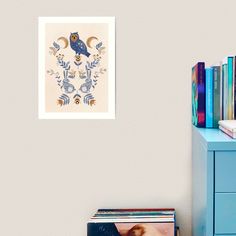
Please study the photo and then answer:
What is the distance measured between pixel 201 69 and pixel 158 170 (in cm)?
48

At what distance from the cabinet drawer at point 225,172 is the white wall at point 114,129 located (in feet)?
1.76

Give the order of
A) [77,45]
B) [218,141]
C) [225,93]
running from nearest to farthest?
[218,141]
[225,93]
[77,45]

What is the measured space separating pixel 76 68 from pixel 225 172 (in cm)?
80

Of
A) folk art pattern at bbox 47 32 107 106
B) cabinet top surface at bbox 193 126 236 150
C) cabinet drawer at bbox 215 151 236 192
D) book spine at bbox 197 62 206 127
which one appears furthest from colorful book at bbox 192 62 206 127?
folk art pattern at bbox 47 32 107 106

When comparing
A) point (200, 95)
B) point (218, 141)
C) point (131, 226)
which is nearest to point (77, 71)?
point (200, 95)

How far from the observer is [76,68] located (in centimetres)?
162

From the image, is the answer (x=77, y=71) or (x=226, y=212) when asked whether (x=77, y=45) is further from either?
(x=226, y=212)

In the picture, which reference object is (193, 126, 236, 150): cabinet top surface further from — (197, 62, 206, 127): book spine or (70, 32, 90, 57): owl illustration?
(70, 32, 90, 57): owl illustration

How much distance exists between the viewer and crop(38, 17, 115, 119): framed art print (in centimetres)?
160

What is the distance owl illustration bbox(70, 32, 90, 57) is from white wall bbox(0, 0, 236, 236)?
0.09 m

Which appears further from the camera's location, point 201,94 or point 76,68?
point 76,68

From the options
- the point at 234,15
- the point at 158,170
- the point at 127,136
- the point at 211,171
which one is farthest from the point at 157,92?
the point at 211,171

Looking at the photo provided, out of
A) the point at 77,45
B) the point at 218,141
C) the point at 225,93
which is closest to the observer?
the point at 218,141

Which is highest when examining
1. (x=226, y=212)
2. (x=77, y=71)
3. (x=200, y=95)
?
(x=77, y=71)
